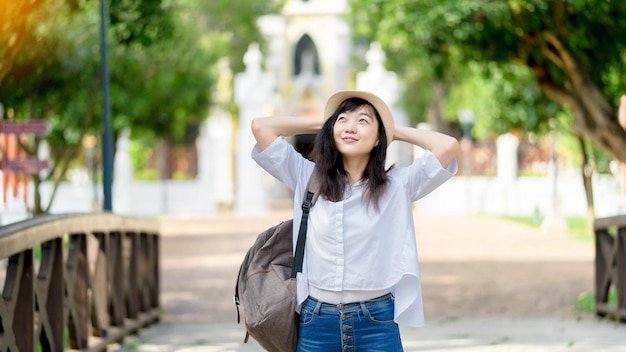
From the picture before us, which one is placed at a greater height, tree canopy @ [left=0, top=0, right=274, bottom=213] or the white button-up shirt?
tree canopy @ [left=0, top=0, right=274, bottom=213]

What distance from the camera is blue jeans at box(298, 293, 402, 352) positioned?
4598 mm

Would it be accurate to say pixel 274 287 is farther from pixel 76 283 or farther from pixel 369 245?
pixel 76 283

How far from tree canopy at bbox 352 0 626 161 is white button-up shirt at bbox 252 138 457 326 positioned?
328 inches

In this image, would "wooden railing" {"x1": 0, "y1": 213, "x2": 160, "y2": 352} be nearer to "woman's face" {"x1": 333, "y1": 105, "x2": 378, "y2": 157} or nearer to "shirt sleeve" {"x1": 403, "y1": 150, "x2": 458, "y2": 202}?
"woman's face" {"x1": 333, "y1": 105, "x2": 378, "y2": 157}

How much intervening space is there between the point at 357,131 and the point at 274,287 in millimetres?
696

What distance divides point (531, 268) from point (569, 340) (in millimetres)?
10263

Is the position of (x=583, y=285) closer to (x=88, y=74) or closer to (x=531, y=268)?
(x=531, y=268)

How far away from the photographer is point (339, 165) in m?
4.82

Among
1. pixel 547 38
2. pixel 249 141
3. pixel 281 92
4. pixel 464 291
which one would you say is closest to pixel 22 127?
pixel 464 291

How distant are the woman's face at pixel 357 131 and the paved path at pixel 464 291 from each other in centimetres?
461

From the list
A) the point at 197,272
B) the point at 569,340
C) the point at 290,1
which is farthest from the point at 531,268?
the point at 290,1

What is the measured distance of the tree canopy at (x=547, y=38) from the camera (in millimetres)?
13680

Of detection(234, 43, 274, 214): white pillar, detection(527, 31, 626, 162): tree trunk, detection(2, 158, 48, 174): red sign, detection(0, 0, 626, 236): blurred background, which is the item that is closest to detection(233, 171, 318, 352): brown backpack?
detection(0, 0, 626, 236): blurred background

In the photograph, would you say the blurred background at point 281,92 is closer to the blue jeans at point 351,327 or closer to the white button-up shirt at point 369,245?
the white button-up shirt at point 369,245
